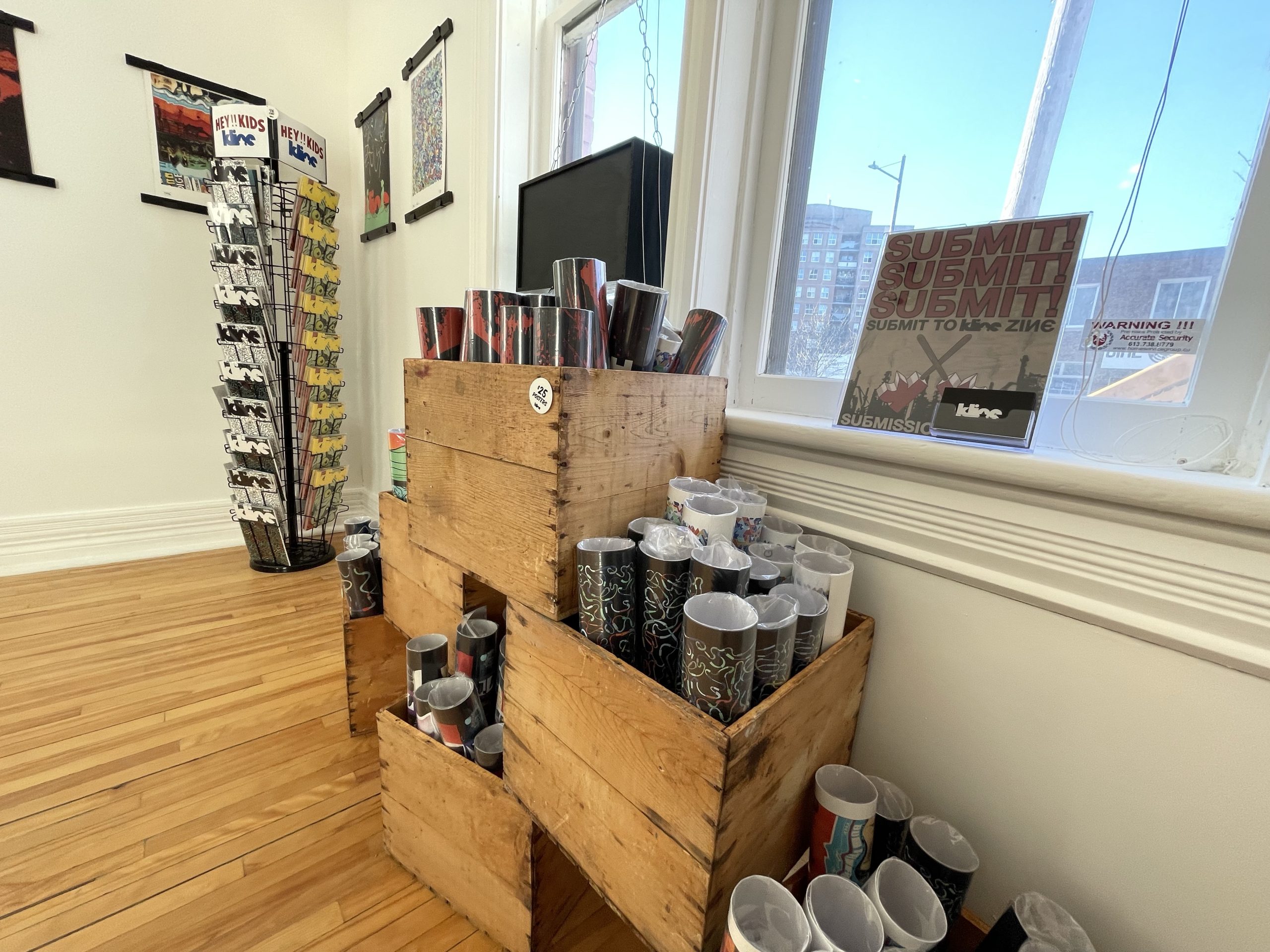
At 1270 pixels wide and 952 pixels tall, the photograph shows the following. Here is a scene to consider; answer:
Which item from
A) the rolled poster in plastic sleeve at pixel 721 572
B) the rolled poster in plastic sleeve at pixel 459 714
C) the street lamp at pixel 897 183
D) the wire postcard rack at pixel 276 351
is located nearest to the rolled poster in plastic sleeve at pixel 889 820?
the rolled poster in plastic sleeve at pixel 721 572

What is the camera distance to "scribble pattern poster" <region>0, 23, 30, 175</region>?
184 centimetres

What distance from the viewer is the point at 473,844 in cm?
78

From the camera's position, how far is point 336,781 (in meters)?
1.11

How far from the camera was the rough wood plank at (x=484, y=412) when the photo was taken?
24.2 inches

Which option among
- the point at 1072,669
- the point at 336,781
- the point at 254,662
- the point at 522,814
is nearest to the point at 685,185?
the point at 1072,669

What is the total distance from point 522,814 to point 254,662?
1307mm

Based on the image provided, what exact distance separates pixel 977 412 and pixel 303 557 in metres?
2.60

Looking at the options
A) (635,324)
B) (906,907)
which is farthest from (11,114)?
(906,907)

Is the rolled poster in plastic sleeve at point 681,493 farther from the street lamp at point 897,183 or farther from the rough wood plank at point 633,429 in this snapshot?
the street lamp at point 897,183

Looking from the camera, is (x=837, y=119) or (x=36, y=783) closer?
(x=837, y=119)

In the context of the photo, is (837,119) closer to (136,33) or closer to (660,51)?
(660,51)

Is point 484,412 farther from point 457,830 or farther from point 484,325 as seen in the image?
point 457,830

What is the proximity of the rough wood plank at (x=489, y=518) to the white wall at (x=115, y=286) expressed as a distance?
7.63ft

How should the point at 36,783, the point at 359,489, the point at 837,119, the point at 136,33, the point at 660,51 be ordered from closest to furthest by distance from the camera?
the point at 837,119 < the point at 36,783 < the point at 660,51 < the point at 136,33 < the point at 359,489
